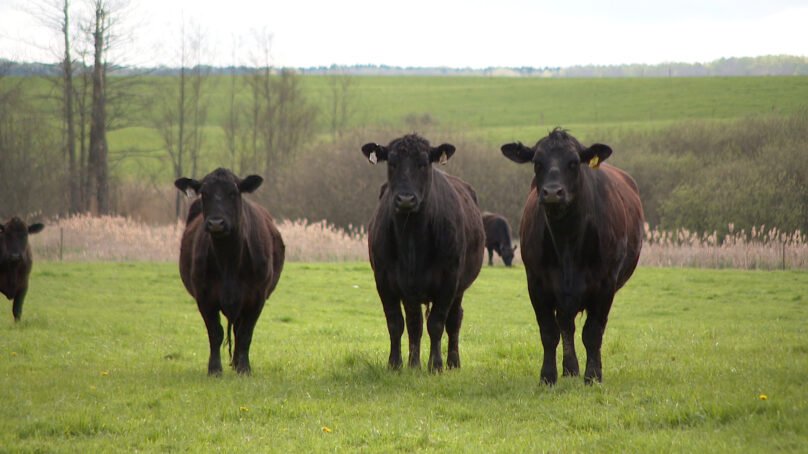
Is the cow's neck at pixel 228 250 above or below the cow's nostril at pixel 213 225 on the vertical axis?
below

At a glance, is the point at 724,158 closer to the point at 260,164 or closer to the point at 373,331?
the point at 260,164

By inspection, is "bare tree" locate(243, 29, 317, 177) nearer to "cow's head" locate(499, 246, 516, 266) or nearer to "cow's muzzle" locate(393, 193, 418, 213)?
"cow's head" locate(499, 246, 516, 266)

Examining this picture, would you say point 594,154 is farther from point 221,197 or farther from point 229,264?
point 229,264

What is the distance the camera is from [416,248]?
27.3 feet

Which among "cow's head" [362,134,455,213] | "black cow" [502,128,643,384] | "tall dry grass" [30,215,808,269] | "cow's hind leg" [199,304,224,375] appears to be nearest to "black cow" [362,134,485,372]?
"cow's head" [362,134,455,213]

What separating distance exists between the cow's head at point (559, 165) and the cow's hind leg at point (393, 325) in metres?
2.05

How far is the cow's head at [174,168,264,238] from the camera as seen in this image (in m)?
8.16

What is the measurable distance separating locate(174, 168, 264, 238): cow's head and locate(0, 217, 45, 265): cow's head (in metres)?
5.88

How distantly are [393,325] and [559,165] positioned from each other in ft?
8.07

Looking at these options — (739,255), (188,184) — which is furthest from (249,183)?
(739,255)

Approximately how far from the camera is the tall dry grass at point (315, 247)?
23.6m

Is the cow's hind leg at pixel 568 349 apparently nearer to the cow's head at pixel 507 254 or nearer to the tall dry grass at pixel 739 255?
the tall dry grass at pixel 739 255

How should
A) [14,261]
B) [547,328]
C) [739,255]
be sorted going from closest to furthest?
1. [547,328]
2. [14,261]
3. [739,255]

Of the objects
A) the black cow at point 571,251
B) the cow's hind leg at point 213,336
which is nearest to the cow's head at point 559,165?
the black cow at point 571,251
